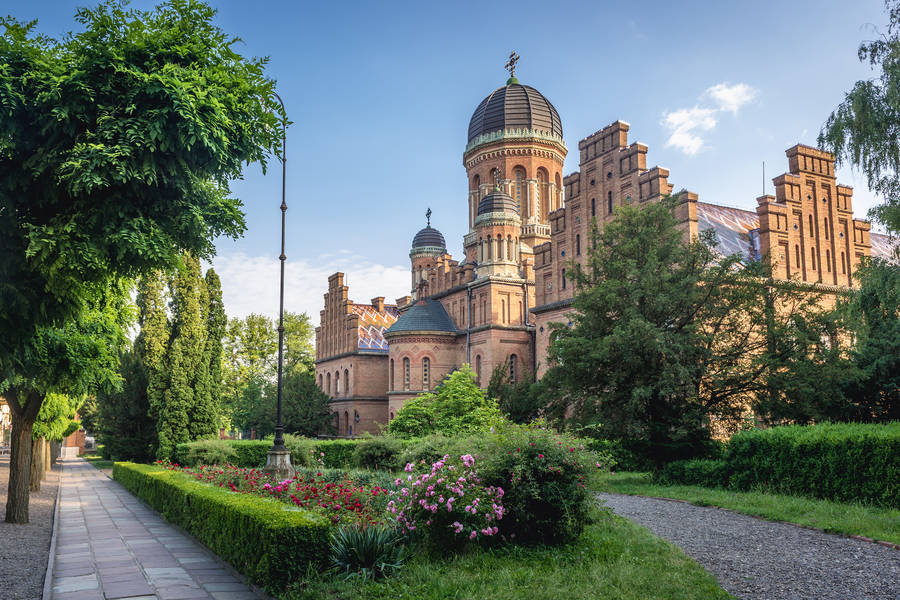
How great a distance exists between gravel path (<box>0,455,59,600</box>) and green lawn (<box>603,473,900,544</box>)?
838cm

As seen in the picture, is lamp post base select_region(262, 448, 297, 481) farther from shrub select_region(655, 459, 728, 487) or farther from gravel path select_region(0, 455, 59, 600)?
shrub select_region(655, 459, 728, 487)

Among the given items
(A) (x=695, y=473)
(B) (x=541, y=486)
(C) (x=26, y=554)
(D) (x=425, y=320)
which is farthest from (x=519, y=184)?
(C) (x=26, y=554)

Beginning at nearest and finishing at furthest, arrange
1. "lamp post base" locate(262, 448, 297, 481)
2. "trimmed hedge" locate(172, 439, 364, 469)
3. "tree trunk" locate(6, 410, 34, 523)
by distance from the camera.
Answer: "tree trunk" locate(6, 410, 34, 523), "lamp post base" locate(262, 448, 297, 481), "trimmed hedge" locate(172, 439, 364, 469)

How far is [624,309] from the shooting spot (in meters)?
21.0

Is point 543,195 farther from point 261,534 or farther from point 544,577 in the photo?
point 261,534

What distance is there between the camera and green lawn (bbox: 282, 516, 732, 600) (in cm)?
767

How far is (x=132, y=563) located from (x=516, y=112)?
47.1 meters

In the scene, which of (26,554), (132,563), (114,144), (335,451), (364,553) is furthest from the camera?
(335,451)

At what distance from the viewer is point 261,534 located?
8.59 meters

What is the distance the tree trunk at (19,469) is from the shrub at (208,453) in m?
9.83

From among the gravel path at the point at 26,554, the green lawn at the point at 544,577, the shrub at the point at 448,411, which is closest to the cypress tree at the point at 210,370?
the shrub at the point at 448,411

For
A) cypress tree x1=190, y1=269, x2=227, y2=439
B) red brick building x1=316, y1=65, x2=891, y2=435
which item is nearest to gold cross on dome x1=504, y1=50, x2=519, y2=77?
red brick building x1=316, y1=65, x2=891, y2=435

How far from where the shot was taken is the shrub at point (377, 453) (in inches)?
983

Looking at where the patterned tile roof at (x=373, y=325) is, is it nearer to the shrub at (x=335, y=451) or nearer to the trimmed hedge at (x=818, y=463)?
the shrub at (x=335, y=451)
